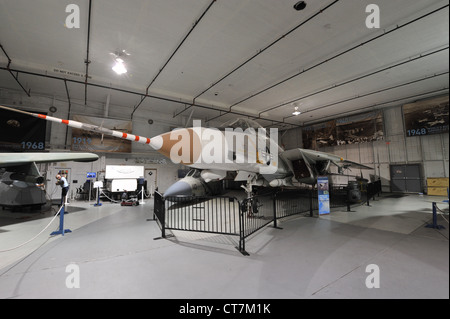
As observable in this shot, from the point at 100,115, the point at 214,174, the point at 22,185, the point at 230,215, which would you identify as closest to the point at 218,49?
the point at 214,174

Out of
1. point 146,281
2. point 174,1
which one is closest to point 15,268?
point 146,281

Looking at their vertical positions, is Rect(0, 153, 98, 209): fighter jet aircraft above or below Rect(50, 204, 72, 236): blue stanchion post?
above

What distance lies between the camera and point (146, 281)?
2.95 metres

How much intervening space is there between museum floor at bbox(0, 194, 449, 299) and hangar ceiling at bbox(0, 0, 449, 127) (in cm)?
343

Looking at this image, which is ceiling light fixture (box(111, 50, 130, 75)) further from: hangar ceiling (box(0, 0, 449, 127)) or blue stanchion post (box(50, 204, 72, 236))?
blue stanchion post (box(50, 204, 72, 236))

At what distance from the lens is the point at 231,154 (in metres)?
5.09

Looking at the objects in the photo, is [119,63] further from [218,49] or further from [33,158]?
[33,158]

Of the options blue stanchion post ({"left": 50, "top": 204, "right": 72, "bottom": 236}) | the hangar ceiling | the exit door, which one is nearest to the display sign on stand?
the hangar ceiling

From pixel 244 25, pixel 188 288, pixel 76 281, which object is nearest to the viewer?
pixel 188 288

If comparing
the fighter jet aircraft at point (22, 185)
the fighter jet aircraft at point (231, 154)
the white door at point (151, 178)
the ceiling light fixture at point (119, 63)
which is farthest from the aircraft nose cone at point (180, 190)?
the white door at point (151, 178)

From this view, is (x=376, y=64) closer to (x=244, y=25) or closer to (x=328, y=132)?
(x=244, y=25)

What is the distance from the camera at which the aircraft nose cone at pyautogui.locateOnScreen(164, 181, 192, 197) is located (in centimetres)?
827
